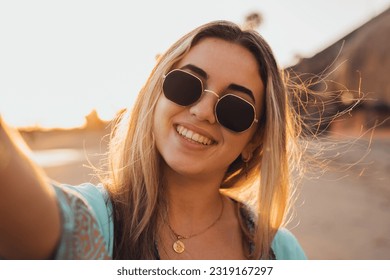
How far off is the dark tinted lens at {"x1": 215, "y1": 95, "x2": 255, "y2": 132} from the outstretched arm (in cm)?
127

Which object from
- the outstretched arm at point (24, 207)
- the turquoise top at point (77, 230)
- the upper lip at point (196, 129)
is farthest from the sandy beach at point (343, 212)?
the outstretched arm at point (24, 207)

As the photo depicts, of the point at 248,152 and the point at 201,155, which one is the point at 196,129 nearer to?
the point at 201,155

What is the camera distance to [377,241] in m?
6.00

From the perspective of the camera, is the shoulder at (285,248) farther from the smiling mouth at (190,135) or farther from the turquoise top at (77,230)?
the turquoise top at (77,230)

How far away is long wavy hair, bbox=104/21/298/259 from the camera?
1.86 metres

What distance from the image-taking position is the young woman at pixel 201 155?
191cm

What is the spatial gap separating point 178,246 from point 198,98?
25.5 inches

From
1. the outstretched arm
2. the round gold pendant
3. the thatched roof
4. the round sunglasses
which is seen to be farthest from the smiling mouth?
the thatched roof

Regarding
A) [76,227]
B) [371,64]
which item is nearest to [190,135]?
[76,227]

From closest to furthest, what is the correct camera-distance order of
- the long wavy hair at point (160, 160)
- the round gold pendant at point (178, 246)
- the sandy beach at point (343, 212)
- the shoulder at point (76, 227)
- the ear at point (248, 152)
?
1. the shoulder at point (76, 227)
2. the long wavy hair at point (160, 160)
3. the round gold pendant at point (178, 246)
4. the ear at point (248, 152)
5. the sandy beach at point (343, 212)

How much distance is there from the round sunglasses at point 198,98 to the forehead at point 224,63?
8 centimetres

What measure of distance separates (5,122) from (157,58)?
1554 millimetres

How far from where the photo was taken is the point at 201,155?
2037mm
